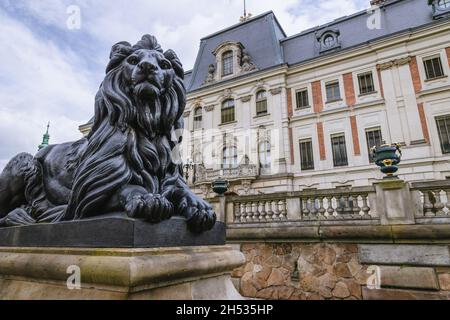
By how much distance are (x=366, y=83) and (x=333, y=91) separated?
197cm

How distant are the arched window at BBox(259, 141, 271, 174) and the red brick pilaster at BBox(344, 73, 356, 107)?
5.81 meters

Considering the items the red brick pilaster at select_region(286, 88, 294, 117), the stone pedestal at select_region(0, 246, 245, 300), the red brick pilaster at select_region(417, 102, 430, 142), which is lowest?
the stone pedestal at select_region(0, 246, 245, 300)

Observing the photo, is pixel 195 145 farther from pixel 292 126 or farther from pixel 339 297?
pixel 339 297

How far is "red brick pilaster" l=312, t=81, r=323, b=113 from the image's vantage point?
1761 centimetres

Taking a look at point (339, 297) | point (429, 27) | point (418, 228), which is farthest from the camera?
point (429, 27)

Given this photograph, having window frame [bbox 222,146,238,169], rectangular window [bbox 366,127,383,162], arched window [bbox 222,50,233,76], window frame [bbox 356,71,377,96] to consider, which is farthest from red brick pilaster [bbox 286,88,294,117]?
arched window [bbox 222,50,233,76]

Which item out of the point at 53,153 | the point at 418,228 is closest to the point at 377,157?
the point at 418,228

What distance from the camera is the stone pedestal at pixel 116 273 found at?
121cm

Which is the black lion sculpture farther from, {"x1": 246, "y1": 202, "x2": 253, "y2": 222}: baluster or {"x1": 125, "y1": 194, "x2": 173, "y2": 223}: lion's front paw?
{"x1": 246, "y1": 202, "x2": 253, "y2": 222}: baluster

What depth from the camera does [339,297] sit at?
18.1 feet

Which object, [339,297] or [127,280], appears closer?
[127,280]

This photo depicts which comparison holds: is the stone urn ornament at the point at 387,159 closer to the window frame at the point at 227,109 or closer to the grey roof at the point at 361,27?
the grey roof at the point at 361,27
